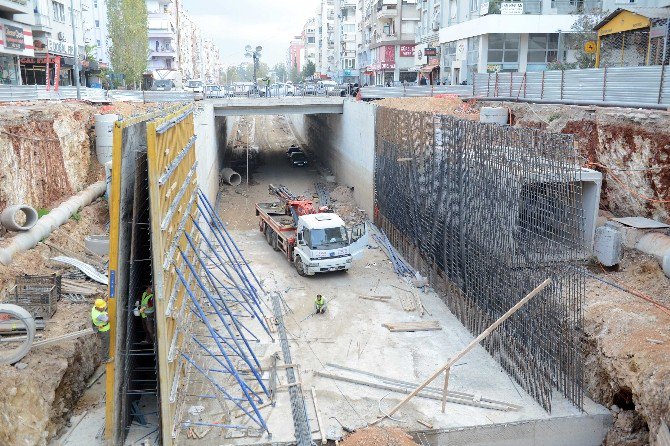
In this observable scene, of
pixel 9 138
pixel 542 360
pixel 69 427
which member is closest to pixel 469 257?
pixel 542 360

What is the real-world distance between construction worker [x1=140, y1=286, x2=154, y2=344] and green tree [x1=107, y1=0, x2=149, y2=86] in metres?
47.9

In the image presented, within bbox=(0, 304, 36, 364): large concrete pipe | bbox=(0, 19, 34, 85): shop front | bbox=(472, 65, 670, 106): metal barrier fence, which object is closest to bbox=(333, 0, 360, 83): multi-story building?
bbox=(0, 19, 34, 85): shop front

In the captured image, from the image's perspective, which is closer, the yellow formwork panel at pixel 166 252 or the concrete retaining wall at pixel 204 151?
the yellow formwork panel at pixel 166 252

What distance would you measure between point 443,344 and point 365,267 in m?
6.15

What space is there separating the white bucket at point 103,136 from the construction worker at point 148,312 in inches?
555

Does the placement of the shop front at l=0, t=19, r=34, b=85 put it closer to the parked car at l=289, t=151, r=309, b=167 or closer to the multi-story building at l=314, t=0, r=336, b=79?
the parked car at l=289, t=151, r=309, b=167

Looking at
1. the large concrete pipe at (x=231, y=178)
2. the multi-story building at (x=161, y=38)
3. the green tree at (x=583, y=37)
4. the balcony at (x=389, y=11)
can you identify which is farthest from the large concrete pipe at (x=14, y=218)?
the multi-story building at (x=161, y=38)

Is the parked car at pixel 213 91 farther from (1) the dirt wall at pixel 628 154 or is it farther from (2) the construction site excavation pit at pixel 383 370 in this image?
(1) the dirt wall at pixel 628 154

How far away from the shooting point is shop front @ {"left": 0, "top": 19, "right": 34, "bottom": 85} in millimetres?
37188

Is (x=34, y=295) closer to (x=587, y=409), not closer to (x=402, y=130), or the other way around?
(x=587, y=409)

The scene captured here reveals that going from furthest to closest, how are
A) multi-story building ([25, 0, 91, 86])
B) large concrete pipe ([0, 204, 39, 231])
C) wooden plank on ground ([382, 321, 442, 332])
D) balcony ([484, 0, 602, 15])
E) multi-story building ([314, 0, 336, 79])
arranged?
multi-story building ([314, 0, 336, 79])
multi-story building ([25, 0, 91, 86])
balcony ([484, 0, 602, 15])
wooden plank on ground ([382, 321, 442, 332])
large concrete pipe ([0, 204, 39, 231])

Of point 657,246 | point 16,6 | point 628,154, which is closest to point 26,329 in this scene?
point 657,246

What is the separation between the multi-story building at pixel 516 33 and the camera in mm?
35688

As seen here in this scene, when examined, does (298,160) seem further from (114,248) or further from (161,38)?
(161,38)
